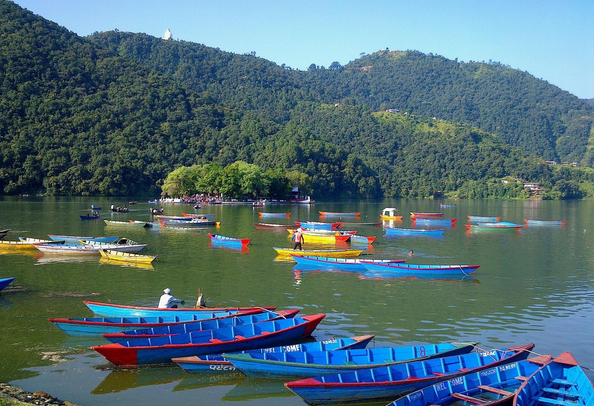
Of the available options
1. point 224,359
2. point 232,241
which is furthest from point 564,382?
point 232,241

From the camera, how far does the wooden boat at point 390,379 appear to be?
1377 centimetres

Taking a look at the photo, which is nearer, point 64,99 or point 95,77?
point 64,99

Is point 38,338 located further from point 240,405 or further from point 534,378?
point 534,378

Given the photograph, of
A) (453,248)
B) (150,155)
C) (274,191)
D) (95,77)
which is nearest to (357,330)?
(453,248)

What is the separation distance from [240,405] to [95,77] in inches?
7146

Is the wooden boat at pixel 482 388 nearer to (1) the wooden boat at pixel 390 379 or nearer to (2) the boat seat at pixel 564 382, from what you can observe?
(1) the wooden boat at pixel 390 379

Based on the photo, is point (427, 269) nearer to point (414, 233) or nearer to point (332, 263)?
point (332, 263)

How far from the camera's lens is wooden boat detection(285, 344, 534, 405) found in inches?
542

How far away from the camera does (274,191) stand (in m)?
136

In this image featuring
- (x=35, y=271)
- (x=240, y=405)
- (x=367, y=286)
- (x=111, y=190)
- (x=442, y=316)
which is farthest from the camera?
(x=111, y=190)

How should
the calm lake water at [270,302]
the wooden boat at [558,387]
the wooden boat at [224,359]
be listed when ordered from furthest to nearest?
the calm lake water at [270,302] < the wooden boat at [224,359] < the wooden boat at [558,387]

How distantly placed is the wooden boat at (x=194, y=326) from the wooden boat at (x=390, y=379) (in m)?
5.47

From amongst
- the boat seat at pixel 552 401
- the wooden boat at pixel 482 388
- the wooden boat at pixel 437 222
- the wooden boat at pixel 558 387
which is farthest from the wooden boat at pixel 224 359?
the wooden boat at pixel 437 222

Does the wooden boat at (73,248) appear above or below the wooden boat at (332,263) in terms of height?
above
